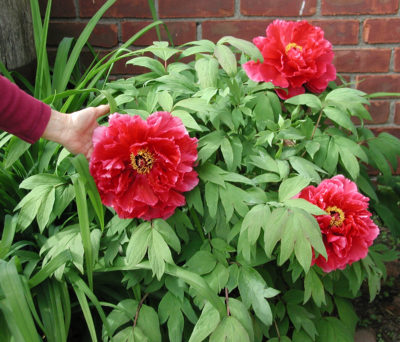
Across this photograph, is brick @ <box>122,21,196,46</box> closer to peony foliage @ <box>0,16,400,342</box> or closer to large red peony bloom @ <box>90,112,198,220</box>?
peony foliage @ <box>0,16,400,342</box>

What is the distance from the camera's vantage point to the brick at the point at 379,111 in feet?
7.06

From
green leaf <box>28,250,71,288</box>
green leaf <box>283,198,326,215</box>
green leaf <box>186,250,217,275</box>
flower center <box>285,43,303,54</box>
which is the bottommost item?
green leaf <box>186,250,217,275</box>

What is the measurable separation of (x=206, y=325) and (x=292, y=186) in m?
0.36

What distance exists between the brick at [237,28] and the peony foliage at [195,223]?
27.4 inches

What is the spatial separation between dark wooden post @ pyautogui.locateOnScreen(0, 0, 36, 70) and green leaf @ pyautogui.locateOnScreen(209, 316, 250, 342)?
118 centimetres

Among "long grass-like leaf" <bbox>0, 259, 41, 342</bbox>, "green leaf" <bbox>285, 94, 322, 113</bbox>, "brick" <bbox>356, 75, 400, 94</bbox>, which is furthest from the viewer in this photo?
"brick" <bbox>356, 75, 400, 94</bbox>

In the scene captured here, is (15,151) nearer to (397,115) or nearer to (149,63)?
(149,63)

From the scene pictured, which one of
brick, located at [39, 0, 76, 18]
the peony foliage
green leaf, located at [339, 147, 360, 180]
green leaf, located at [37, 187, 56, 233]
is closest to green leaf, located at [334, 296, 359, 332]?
the peony foliage

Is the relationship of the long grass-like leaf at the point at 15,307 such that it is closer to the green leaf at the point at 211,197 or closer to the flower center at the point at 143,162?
the flower center at the point at 143,162

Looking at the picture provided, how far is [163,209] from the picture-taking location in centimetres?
117

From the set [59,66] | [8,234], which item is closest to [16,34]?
[59,66]

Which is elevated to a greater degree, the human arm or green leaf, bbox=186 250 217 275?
the human arm

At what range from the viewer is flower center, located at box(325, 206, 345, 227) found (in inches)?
45.6

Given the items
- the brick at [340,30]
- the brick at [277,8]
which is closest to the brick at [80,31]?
the brick at [277,8]
